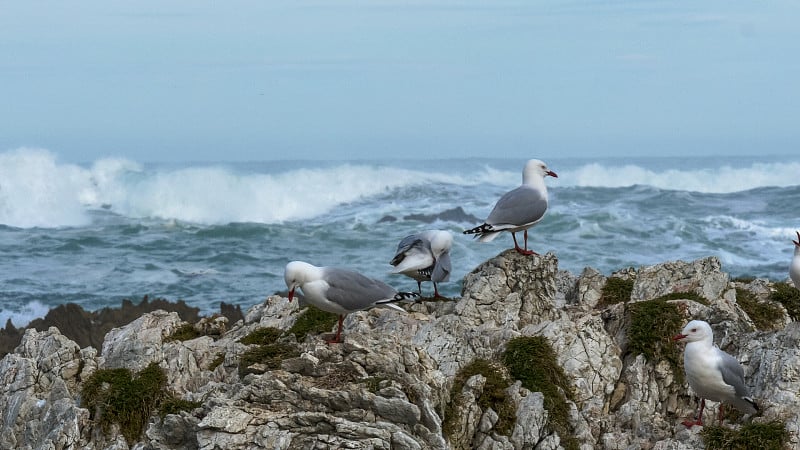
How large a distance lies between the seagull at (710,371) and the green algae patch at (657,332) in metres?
1.09

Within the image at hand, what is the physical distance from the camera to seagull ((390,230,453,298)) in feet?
42.1

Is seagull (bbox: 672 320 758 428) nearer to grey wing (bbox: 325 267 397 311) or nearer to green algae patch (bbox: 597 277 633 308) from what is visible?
grey wing (bbox: 325 267 397 311)

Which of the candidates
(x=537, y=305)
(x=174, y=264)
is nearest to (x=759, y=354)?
(x=537, y=305)

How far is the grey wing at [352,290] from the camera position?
10.3 meters

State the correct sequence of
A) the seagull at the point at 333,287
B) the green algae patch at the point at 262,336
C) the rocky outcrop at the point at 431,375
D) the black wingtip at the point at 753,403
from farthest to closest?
1. the green algae patch at the point at 262,336
2. the seagull at the point at 333,287
3. the black wingtip at the point at 753,403
4. the rocky outcrop at the point at 431,375

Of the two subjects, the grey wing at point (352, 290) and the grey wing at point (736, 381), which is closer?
the grey wing at point (736, 381)

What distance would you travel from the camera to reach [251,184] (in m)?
61.9

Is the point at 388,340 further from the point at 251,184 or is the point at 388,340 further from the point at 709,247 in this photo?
the point at 251,184

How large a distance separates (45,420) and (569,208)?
43.0 metres

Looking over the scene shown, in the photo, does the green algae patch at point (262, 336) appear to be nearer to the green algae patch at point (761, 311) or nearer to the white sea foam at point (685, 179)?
the green algae patch at point (761, 311)

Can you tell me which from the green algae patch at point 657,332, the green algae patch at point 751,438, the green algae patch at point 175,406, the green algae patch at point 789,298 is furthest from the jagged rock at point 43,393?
the green algae patch at point 789,298

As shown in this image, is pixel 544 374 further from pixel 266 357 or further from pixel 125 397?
pixel 125 397

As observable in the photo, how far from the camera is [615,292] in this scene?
13734 millimetres

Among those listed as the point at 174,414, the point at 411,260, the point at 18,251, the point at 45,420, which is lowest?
the point at 18,251
